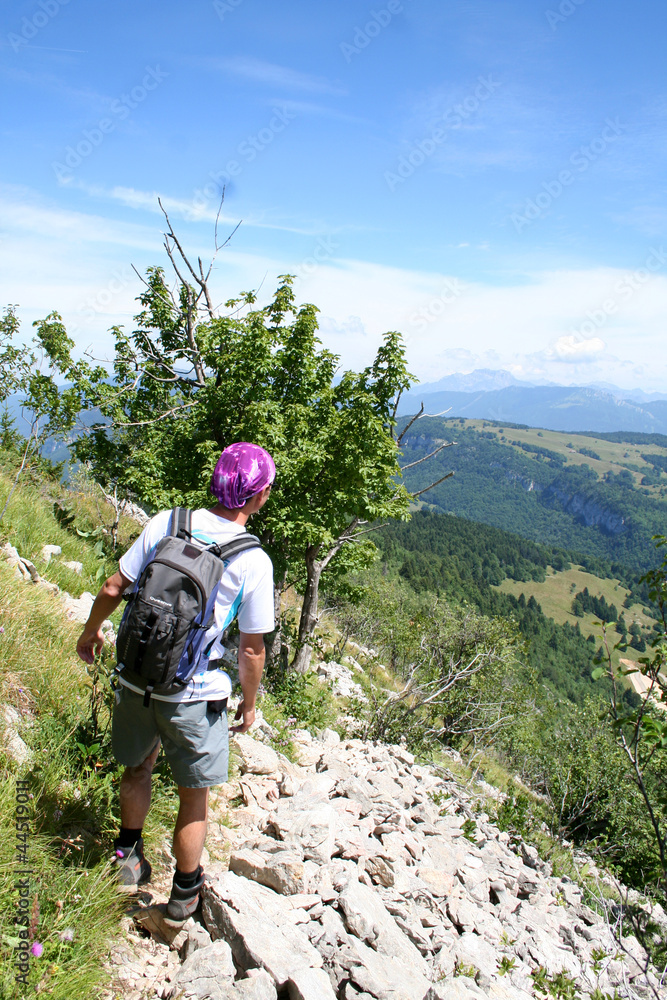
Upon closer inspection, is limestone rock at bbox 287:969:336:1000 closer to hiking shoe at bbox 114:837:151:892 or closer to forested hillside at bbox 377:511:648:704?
hiking shoe at bbox 114:837:151:892

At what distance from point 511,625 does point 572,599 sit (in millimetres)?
166570

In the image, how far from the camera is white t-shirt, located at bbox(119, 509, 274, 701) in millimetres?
2598

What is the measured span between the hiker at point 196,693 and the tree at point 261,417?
7.05 meters

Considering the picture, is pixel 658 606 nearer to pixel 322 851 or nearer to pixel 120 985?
pixel 322 851

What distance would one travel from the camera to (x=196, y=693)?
256 centimetres

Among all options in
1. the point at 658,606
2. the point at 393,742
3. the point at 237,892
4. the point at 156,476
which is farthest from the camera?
the point at 156,476

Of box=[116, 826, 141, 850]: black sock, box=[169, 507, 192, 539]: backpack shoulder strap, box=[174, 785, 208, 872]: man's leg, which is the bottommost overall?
box=[116, 826, 141, 850]: black sock

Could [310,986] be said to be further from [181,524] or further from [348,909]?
[181,524]

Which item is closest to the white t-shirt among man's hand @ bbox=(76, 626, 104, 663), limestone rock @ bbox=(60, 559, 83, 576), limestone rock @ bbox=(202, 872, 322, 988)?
man's hand @ bbox=(76, 626, 104, 663)

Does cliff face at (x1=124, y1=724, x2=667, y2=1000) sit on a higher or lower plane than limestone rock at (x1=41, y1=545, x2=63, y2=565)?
lower

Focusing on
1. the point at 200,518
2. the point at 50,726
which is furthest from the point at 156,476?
the point at 200,518

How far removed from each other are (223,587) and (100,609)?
0.66m

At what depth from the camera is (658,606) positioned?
4.73 meters

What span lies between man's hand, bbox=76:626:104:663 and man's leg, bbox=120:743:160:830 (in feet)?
2.00
